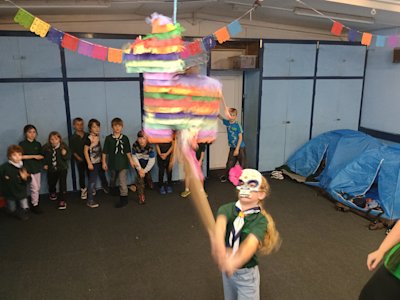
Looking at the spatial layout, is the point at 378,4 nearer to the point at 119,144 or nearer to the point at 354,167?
the point at 354,167

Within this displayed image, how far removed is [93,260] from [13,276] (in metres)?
0.65

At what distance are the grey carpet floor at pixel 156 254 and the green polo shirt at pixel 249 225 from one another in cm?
114

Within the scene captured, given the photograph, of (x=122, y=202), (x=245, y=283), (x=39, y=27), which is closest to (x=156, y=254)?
(x=122, y=202)

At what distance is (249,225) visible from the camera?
1.67 metres

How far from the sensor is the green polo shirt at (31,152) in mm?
4137

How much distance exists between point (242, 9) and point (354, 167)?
106 inches

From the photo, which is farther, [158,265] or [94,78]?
[94,78]

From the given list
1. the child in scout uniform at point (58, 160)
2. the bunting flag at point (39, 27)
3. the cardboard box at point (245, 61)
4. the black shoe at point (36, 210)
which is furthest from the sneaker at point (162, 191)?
the bunting flag at point (39, 27)

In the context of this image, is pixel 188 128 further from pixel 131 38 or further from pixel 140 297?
pixel 131 38

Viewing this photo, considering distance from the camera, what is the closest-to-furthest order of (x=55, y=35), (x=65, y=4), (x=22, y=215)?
(x=55, y=35), (x=65, y=4), (x=22, y=215)

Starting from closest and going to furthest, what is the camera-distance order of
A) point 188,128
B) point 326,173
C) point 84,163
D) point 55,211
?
1. point 188,128
2. point 55,211
3. point 84,163
4. point 326,173

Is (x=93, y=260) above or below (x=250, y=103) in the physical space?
below

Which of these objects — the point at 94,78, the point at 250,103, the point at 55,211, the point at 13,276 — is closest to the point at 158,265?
the point at 13,276

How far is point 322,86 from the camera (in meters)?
5.57
